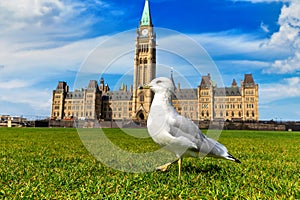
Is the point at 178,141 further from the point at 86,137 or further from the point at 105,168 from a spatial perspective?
the point at 86,137

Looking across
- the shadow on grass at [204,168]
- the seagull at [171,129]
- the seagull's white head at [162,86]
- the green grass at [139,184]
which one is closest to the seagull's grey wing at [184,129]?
the seagull at [171,129]

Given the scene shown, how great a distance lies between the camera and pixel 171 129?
10.7 ft

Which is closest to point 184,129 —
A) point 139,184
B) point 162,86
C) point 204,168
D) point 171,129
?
point 171,129

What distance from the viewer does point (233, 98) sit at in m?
100

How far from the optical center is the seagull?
129 inches

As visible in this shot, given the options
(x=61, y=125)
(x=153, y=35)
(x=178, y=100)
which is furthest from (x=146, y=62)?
(x=61, y=125)

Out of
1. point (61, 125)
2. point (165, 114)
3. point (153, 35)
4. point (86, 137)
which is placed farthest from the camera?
point (61, 125)

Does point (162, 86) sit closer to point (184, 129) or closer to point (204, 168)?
point (184, 129)

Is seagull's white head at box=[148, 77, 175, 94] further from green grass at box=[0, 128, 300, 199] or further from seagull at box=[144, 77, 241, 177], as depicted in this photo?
green grass at box=[0, 128, 300, 199]

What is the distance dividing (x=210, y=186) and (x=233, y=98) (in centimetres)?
10196

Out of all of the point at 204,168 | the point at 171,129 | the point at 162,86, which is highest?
the point at 162,86

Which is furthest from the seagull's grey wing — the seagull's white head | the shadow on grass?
the shadow on grass

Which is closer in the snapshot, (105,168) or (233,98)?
(105,168)

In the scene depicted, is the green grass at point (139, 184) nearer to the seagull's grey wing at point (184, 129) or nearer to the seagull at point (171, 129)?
the seagull at point (171, 129)
